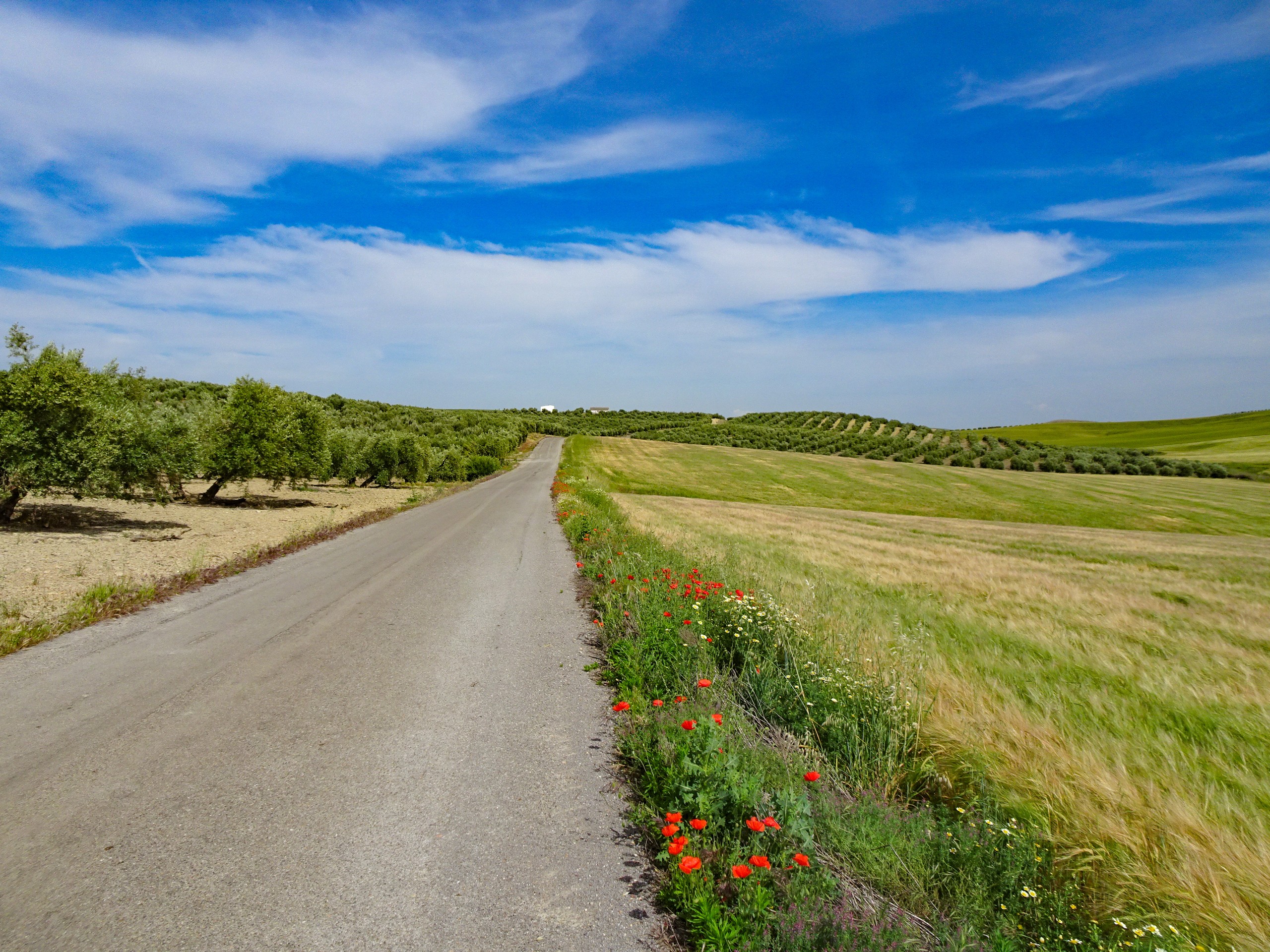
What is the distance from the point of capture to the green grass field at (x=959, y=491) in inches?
1502

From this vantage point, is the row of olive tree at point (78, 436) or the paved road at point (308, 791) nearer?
the paved road at point (308, 791)

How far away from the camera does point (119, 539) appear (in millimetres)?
14148

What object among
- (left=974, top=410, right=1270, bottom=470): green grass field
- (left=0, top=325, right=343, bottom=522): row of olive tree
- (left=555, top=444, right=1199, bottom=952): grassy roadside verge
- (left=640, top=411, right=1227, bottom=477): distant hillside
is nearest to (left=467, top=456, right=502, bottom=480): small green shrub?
(left=640, top=411, right=1227, bottom=477): distant hillside

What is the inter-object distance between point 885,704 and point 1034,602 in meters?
8.09

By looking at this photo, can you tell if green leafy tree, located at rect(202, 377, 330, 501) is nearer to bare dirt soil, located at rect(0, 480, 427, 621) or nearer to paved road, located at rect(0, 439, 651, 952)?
bare dirt soil, located at rect(0, 480, 427, 621)

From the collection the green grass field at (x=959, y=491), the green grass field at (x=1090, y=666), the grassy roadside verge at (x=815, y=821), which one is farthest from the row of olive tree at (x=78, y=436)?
the green grass field at (x=959, y=491)

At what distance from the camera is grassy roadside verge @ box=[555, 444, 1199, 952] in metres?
2.58

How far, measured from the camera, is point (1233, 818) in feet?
11.3

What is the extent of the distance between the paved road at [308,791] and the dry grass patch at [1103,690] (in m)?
2.62

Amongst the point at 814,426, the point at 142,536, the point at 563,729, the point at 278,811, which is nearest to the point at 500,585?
the point at 563,729

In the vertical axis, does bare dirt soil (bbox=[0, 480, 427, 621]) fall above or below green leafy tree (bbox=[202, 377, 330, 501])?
below

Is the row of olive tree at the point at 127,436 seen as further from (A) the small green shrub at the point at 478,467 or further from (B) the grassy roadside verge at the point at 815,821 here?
(A) the small green shrub at the point at 478,467

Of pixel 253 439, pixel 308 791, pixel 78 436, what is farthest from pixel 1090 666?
pixel 253 439

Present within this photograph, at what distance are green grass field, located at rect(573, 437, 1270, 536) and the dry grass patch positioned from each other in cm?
2702
